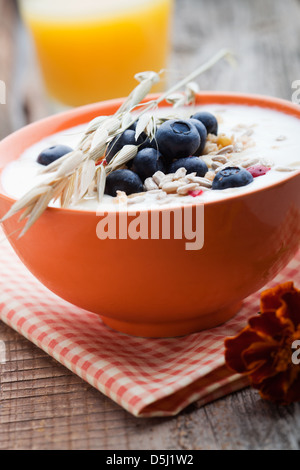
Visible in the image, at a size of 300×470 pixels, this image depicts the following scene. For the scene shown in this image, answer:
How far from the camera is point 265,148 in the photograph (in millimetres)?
937

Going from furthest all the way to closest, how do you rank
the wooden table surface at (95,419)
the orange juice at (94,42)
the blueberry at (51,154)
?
the orange juice at (94,42)
the blueberry at (51,154)
the wooden table surface at (95,419)

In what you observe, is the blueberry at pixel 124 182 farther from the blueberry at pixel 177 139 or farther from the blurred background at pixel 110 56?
the blurred background at pixel 110 56

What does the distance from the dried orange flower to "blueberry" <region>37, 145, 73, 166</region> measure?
14.8 inches

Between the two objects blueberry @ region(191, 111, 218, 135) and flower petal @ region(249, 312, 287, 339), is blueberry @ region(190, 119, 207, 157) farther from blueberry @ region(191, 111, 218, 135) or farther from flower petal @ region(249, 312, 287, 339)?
flower petal @ region(249, 312, 287, 339)

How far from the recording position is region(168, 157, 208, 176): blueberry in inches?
34.3

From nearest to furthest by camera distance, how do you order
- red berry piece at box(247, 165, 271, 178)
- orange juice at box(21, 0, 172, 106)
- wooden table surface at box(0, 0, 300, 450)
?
wooden table surface at box(0, 0, 300, 450)
red berry piece at box(247, 165, 271, 178)
orange juice at box(21, 0, 172, 106)

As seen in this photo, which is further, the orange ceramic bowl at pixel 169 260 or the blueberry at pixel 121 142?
the blueberry at pixel 121 142

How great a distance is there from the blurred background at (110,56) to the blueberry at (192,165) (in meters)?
0.88

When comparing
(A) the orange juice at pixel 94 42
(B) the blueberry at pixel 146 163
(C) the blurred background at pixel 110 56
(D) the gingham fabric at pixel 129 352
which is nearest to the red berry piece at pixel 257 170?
(B) the blueberry at pixel 146 163

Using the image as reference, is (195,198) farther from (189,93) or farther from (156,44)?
(156,44)

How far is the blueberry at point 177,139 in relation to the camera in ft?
2.89

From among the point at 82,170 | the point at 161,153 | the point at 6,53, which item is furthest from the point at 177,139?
the point at 6,53

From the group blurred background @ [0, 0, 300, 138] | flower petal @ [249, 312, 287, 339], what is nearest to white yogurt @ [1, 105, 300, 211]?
flower petal @ [249, 312, 287, 339]

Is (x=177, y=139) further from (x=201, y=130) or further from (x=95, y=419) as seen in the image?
(x=95, y=419)
